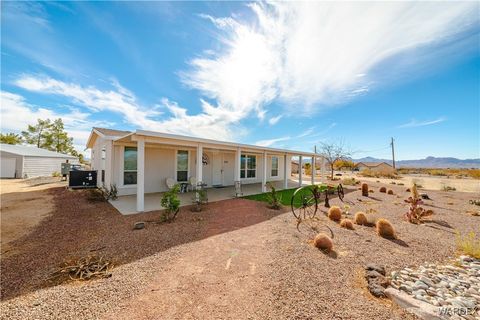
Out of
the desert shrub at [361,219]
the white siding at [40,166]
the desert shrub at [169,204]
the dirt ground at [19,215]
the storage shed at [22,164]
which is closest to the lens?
the dirt ground at [19,215]

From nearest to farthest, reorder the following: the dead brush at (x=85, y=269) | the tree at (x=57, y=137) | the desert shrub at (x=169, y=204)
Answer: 1. the dead brush at (x=85, y=269)
2. the desert shrub at (x=169, y=204)
3. the tree at (x=57, y=137)

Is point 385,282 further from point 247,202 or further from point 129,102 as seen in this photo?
point 129,102

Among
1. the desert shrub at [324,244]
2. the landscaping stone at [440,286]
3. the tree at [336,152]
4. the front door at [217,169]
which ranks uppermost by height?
the tree at [336,152]

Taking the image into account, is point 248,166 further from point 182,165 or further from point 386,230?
point 386,230

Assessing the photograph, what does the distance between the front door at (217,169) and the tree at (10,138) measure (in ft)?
133

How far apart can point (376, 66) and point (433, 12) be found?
2677 mm

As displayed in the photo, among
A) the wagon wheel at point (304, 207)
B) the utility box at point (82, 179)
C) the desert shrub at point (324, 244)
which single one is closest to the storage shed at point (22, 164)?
the utility box at point (82, 179)

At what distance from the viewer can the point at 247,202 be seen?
27.1 feet

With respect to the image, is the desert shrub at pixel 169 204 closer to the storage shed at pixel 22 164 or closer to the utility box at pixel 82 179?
the utility box at pixel 82 179

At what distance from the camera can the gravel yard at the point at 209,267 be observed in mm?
2289

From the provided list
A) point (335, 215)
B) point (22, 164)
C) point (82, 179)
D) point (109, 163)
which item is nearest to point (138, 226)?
point (109, 163)

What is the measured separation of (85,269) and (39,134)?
43923 mm

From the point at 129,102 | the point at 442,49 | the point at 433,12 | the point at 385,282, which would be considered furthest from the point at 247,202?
the point at 129,102

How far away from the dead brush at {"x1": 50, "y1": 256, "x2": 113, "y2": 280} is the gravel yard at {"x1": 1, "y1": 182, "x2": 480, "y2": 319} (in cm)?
16
